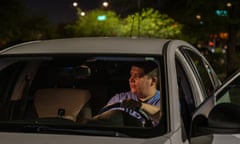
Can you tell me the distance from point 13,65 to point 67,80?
53cm

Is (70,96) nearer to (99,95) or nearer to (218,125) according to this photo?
(99,95)

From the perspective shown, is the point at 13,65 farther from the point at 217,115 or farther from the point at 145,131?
the point at 217,115

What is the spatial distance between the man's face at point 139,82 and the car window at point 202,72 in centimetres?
86

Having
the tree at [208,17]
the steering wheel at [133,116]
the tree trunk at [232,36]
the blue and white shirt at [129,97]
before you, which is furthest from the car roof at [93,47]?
the tree trunk at [232,36]

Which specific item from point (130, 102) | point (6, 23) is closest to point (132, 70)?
point (130, 102)

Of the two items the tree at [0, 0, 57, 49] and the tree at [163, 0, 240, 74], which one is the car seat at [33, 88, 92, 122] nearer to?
the tree at [163, 0, 240, 74]

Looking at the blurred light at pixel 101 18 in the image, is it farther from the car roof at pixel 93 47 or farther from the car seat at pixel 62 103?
the car seat at pixel 62 103

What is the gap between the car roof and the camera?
400 cm

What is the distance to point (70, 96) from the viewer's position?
13.8ft

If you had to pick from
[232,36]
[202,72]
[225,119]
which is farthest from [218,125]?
[232,36]

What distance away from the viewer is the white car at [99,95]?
330 centimetres

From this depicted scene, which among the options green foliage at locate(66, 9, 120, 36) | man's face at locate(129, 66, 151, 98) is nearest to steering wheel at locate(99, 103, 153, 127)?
man's face at locate(129, 66, 151, 98)

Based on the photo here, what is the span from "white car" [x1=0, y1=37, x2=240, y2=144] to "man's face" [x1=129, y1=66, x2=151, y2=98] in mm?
59

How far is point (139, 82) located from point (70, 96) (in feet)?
1.78
